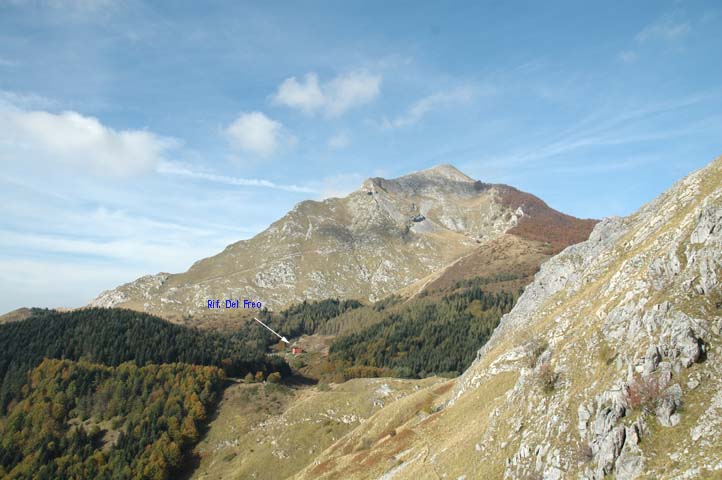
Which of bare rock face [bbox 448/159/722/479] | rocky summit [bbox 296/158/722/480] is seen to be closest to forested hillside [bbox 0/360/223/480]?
rocky summit [bbox 296/158/722/480]

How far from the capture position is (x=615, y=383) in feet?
107

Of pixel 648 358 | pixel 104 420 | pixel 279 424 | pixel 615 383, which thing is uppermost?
pixel 648 358

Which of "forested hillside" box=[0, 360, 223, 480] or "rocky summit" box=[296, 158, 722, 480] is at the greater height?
"rocky summit" box=[296, 158, 722, 480]

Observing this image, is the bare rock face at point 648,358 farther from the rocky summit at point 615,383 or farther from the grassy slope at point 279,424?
the grassy slope at point 279,424

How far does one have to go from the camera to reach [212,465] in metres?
112

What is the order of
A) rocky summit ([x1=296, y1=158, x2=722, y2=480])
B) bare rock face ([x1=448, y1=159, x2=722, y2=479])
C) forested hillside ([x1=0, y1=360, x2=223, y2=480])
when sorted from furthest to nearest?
forested hillside ([x1=0, y1=360, x2=223, y2=480]) → rocky summit ([x1=296, y1=158, x2=722, y2=480]) → bare rock face ([x1=448, y1=159, x2=722, y2=479])

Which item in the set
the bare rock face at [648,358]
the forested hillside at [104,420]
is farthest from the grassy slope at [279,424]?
the bare rock face at [648,358]

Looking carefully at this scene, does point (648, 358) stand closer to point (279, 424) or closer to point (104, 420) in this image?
point (279, 424)

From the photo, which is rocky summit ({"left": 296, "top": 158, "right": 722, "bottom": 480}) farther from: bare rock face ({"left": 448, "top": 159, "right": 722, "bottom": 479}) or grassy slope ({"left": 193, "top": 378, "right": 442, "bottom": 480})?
grassy slope ({"left": 193, "top": 378, "right": 442, "bottom": 480})

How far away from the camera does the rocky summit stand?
90.0 feet

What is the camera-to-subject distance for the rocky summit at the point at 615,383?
90.0 ft

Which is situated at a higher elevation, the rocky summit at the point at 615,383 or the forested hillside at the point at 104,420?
the rocky summit at the point at 615,383

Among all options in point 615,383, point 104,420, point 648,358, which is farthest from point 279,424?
point 648,358

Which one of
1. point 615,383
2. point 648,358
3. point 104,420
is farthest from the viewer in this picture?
point 104,420
